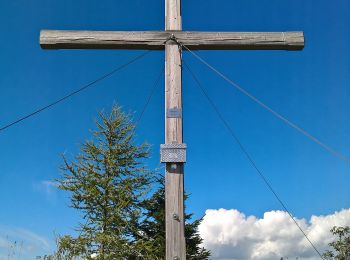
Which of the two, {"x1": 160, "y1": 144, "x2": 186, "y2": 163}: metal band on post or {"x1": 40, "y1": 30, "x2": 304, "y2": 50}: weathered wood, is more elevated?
{"x1": 40, "y1": 30, "x2": 304, "y2": 50}: weathered wood

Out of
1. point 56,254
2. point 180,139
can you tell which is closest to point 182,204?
point 180,139

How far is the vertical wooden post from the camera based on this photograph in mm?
5395

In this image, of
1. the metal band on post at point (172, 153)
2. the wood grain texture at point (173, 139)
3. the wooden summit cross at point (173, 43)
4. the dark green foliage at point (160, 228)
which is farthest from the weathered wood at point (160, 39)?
the dark green foliage at point (160, 228)

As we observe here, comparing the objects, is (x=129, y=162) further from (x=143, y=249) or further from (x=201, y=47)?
(x=201, y=47)

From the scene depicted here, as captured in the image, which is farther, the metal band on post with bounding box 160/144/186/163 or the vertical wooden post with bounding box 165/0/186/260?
the metal band on post with bounding box 160/144/186/163

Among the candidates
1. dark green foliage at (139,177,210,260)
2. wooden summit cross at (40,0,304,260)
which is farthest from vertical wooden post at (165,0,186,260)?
dark green foliage at (139,177,210,260)

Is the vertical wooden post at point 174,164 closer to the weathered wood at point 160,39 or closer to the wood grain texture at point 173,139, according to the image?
the wood grain texture at point 173,139

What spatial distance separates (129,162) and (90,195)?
198cm

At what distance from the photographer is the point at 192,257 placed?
15.4 meters

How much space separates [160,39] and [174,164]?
1.82 metres

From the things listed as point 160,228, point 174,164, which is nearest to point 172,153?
point 174,164

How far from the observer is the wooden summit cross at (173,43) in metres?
5.74

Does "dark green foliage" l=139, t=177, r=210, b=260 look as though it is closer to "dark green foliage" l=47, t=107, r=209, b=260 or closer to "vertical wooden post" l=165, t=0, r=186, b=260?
"dark green foliage" l=47, t=107, r=209, b=260

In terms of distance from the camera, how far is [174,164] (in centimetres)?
561
